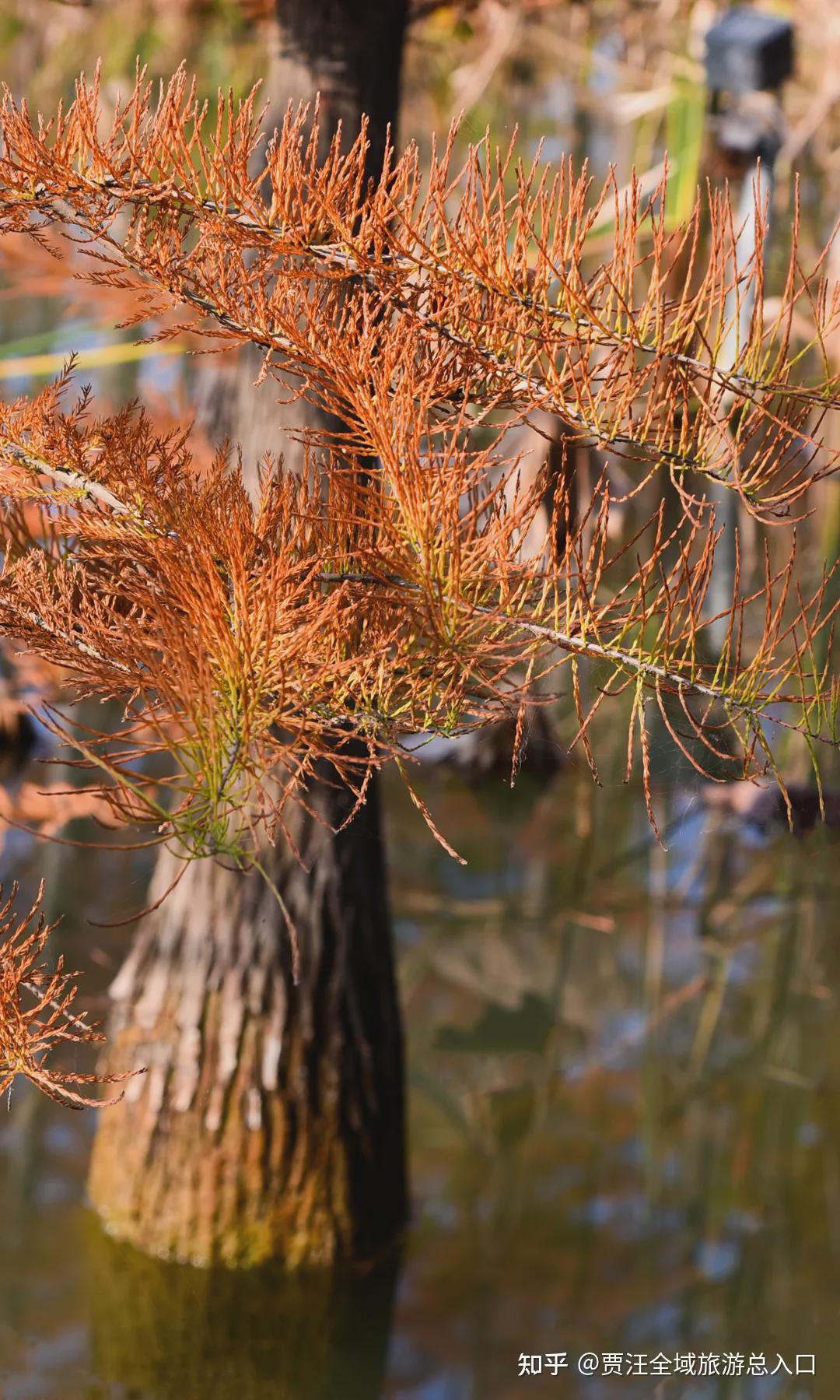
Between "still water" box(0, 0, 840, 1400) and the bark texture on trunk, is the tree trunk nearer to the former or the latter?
the bark texture on trunk

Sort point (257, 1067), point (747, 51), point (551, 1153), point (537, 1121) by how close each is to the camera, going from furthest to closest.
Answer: point (537, 1121), point (551, 1153), point (747, 51), point (257, 1067)

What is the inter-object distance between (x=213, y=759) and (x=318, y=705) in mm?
130

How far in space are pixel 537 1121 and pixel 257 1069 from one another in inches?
38.9

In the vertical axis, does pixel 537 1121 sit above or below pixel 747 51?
below

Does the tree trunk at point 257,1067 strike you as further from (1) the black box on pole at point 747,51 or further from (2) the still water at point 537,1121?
(1) the black box on pole at point 747,51

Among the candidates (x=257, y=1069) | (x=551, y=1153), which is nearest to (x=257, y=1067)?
(x=257, y=1069)

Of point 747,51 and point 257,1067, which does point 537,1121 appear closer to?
point 257,1067

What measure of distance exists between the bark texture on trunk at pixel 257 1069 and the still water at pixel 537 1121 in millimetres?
92

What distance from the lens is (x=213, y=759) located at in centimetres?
84

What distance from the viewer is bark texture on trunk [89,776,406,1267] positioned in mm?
2111

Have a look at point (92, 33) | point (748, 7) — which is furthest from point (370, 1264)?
point (92, 33)

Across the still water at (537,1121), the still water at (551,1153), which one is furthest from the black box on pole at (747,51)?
the still water at (551,1153)

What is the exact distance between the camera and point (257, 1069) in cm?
212

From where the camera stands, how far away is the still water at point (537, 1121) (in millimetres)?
2066
